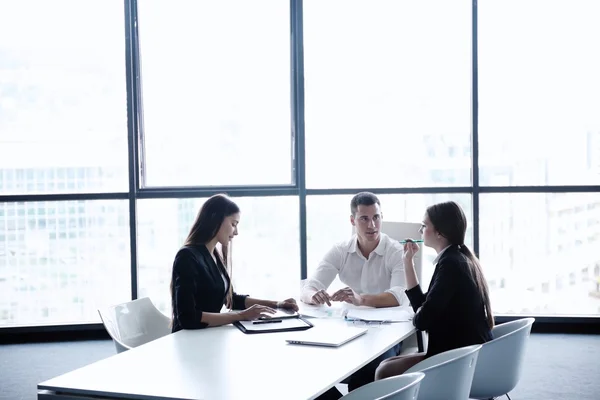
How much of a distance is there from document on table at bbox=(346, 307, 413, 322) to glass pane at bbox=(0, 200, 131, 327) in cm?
306

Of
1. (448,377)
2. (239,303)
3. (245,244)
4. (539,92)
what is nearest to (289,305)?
(239,303)

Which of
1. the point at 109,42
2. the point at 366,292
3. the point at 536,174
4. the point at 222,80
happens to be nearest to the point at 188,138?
the point at 222,80

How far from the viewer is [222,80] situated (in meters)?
6.12

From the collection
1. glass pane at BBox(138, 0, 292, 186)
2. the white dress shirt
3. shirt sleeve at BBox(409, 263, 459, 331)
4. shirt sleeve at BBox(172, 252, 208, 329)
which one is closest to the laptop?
shirt sleeve at BBox(409, 263, 459, 331)

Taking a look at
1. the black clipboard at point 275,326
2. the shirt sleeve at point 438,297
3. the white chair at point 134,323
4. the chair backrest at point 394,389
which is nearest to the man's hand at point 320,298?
the black clipboard at point 275,326

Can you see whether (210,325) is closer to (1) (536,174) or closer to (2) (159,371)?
(2) (159,371)

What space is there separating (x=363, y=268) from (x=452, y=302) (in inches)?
45.3

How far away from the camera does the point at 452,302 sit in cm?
314

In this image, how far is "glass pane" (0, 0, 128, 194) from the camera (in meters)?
5.96

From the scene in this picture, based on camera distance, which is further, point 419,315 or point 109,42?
point 109,42

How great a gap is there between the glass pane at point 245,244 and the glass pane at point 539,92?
5.82ft

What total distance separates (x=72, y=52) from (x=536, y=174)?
406cm

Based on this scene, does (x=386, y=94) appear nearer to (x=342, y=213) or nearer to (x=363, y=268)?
(x=342, y=213)

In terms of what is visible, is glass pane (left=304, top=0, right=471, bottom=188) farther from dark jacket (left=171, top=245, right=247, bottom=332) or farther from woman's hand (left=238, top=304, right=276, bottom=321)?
woman's hand (left=238, top=304, right=276, bottom=321)
